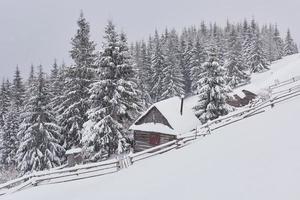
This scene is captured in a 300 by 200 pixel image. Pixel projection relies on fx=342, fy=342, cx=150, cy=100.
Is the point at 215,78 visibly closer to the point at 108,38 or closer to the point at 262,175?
the point at 108,38

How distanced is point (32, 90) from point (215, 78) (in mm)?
18784

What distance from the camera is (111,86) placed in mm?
27984

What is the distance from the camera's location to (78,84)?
106 ft

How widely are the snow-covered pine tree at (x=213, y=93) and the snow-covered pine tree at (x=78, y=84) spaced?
36.5ft

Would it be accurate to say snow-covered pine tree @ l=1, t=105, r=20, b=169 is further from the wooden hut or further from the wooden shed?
the wooden hut

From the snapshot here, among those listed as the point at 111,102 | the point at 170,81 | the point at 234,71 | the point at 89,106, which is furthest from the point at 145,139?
the point at 234,71

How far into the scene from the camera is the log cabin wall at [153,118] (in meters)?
33.4

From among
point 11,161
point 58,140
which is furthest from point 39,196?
point 11,161

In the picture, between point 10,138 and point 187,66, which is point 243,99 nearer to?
point 10,138

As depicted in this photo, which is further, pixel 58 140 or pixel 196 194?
pixel 58 140

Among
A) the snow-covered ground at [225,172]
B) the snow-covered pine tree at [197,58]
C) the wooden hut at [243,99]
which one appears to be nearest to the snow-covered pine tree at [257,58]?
the snow-covered pine tree at [197,58]

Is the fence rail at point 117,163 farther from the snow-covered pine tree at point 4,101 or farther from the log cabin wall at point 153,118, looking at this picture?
the snow-covered pine tree at point 4,101

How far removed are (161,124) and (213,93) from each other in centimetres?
588

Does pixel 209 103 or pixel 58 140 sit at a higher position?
pixel 209 103
